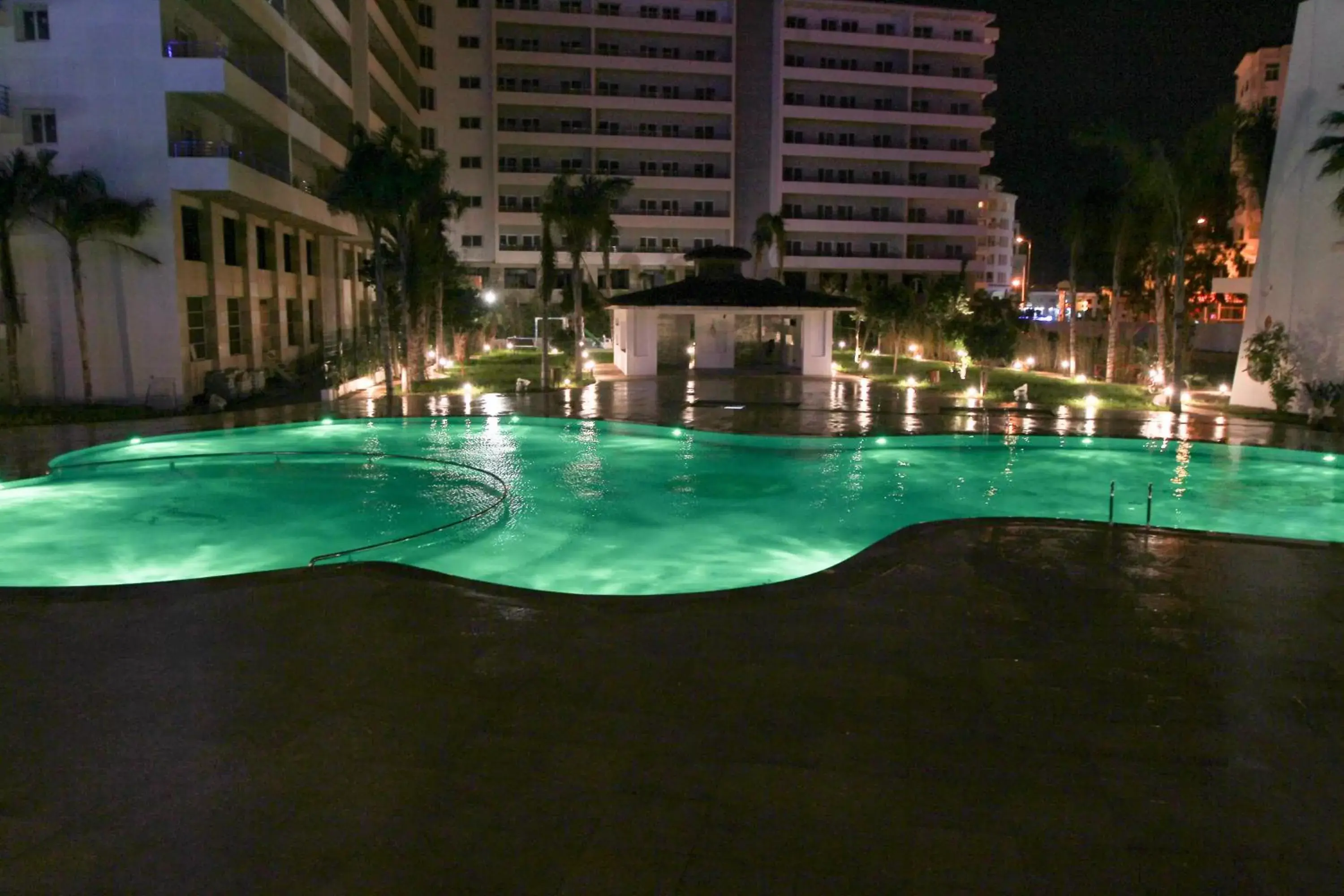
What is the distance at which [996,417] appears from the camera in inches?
765

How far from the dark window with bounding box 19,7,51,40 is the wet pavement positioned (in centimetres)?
2043

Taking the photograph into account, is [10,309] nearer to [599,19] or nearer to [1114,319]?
[1114,319]

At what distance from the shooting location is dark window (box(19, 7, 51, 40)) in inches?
854

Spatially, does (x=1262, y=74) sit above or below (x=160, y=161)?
above

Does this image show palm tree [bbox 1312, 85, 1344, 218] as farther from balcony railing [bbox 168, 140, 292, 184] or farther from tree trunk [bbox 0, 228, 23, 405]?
tree trunk [bbox 0, 228, 23, 405]

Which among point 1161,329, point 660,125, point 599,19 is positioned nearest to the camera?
point 1161,329

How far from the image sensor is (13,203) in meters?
19.5

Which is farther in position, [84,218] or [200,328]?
[200,328]

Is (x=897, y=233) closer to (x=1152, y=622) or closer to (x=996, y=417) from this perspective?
(x=996, y=417)

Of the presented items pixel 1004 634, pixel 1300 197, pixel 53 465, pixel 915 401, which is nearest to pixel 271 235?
pixel 53 465

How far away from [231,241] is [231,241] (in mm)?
12

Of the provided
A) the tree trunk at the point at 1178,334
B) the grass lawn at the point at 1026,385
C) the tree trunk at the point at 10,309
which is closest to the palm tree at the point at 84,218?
the tree trunk at the point at 10,309

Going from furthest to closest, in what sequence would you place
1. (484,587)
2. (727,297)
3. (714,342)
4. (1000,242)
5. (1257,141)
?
(1000,242) → (714,342) → (727,297) → (1257,141) → (484,587)

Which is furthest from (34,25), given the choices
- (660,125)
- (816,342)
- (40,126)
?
(660,125)
